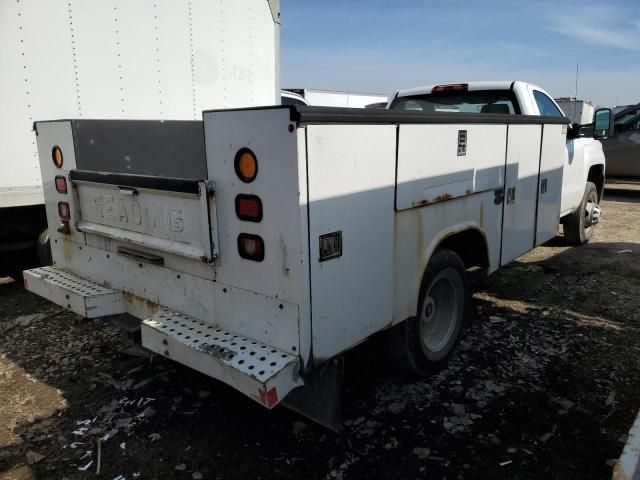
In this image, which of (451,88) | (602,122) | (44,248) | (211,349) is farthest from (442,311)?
(44,248)

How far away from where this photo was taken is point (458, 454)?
272cm

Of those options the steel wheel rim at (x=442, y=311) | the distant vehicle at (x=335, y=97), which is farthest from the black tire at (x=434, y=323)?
the distant vehicle at (x=335, y=97)

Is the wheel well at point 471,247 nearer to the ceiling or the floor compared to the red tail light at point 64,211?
nearer to the floor

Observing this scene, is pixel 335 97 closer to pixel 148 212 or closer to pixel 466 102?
pixel 466 102

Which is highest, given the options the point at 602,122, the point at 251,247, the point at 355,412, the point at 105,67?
the point at 105,67

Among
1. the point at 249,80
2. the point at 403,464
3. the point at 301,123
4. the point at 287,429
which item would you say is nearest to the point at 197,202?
the point at 301,123

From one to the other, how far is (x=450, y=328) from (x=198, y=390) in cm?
177

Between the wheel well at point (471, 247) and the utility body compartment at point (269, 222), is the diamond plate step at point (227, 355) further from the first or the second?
the wheel well at point (471, 247)

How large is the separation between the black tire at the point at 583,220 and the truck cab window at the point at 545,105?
161 centimetres

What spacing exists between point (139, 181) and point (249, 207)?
831mm

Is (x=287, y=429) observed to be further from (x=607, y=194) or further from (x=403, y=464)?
(x=607, y=194)

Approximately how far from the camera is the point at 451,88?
5.23 meters

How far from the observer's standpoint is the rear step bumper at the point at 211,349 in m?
2.19

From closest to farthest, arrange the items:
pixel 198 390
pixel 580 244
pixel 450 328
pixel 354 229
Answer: pixel 354 229 < pixel 198 390 < pixel 450 328 < pixel 580 244
